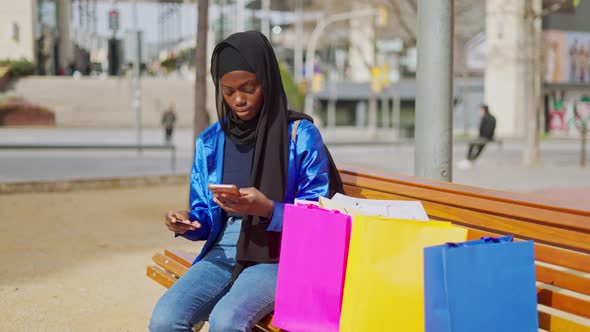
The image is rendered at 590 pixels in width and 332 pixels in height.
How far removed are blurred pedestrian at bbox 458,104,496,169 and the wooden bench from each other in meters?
16.2

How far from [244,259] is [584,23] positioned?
2443 cm

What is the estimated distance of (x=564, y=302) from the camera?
272cm

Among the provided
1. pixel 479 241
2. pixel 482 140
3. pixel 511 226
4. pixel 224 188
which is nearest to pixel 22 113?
pixel 482 140

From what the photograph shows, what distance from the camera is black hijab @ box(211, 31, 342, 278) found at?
3248 millimetres

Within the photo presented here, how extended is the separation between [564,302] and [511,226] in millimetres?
436

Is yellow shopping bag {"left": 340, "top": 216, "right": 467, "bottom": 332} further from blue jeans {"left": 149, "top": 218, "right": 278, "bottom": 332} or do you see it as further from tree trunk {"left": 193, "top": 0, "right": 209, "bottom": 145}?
tree trunk {"left": 193, "top": 0, "right": 209, "bottom": 145}

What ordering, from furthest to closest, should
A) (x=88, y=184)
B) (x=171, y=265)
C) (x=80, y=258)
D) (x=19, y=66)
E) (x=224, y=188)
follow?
(x=19, y=66), (x=88, y=184), (x=80, y=258), (x=171, y=265), (x=224, y=188)

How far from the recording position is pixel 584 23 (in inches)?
1006

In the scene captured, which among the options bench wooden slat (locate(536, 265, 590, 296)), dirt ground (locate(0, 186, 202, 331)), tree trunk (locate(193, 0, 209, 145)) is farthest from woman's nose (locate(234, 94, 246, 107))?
tree trunk (locate(193, 0, 209, 145))

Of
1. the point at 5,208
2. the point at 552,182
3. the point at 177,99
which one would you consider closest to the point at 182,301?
the point at 5,208

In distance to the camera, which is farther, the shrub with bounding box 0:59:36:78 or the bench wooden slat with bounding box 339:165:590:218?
the shrub with bounding box 0:59:36:78

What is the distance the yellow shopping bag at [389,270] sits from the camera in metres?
2.67

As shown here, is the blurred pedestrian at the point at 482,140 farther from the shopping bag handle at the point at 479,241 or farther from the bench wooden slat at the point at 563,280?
the shopping bag handle at the point at 479,241

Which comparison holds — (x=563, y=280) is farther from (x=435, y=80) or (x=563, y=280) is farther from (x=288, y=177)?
(x=435, y=80)
